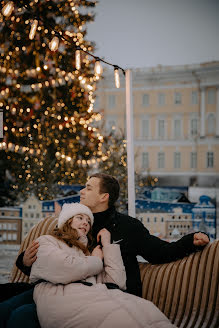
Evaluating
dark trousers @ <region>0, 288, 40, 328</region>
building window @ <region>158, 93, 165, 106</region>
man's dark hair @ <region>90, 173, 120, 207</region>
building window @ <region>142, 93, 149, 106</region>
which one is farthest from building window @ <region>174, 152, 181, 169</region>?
dark trousers @ <region>0, 288, 40, 328</region>

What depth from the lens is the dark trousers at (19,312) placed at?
6.64 feet

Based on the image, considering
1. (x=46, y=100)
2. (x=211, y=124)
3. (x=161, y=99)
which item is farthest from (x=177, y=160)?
(x=46, y=100)

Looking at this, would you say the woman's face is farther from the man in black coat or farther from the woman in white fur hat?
the man in black coat

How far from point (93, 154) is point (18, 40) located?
278 centimetres

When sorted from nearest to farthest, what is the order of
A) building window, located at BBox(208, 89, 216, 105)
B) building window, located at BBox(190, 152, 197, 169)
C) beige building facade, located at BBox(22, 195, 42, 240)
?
1. beige building facade, located at BBox(22, 195, 42, 240)
2. building window, located at BBox(208, 89, 216, 105)
3. building window, located at BBox(190, 152, 197, 169)

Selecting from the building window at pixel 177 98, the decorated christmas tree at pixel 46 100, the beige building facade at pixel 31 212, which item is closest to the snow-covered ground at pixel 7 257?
the beige building facade at pixel 31 212

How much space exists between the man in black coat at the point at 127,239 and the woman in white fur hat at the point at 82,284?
0.20 meters

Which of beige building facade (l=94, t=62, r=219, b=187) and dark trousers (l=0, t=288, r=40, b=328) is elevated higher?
beige building facade (l=94, t=62, r=219, b=187)

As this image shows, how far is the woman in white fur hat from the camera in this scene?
6.23 ft

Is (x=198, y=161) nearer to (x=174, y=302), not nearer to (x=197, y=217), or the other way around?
(x=197, y=217)

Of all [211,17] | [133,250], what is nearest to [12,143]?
[211,17]

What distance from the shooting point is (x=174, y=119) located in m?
29.7

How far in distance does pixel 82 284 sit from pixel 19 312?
0.36 metres

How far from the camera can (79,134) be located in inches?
329
